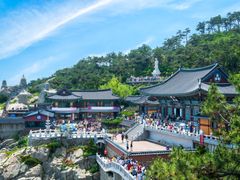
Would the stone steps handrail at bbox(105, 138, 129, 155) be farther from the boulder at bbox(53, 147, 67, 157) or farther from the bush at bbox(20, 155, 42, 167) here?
the bush at bbox(20, 155, 42, 167)

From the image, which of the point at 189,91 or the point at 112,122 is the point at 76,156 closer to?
the point at 189,91

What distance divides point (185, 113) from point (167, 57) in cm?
6571

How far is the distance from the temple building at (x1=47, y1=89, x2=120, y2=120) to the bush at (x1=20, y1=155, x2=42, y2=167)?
24.3 metres

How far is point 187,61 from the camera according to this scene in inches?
3661

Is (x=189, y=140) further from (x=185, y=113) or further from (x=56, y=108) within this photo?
(x=56, y=108)

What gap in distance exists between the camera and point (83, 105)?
68.9 metres

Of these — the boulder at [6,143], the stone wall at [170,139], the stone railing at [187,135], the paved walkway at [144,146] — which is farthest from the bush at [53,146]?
the boulder at [6,143]

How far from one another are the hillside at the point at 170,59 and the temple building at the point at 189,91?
23920mm

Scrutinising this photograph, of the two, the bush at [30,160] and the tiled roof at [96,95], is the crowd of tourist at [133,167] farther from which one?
the tiled roof at [96,95]

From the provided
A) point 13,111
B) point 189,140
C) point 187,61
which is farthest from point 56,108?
point 187,61

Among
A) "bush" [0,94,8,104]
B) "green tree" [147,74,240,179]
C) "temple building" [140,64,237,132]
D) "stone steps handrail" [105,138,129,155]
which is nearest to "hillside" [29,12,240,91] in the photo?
"bush" [0,94,8,104]

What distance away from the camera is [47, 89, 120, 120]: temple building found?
6594cm

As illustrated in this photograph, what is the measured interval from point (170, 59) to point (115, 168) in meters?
78.0

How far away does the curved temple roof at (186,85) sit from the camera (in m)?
38.1
